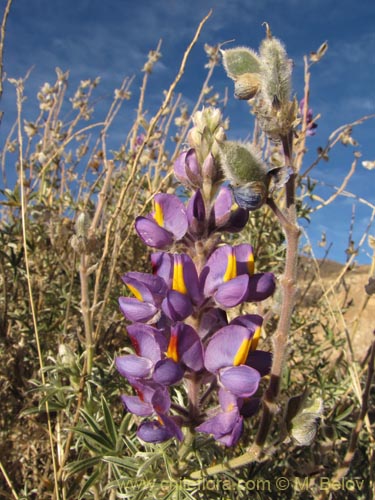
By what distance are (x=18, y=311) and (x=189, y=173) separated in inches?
60.4

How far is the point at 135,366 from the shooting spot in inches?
40.5

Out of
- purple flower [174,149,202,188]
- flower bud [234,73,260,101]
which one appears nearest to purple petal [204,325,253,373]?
purple flower [174,149,202,188]

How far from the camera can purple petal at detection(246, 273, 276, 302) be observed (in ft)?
3.41

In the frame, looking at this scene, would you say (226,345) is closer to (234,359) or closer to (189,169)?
(234,359)

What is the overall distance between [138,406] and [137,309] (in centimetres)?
21

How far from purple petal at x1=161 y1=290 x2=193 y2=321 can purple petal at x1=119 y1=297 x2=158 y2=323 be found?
0.18ft

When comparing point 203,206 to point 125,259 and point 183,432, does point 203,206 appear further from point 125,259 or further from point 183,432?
point 125,259

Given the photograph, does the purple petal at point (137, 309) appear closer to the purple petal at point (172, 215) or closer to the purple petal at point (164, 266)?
the purple petal at point (164, 266)

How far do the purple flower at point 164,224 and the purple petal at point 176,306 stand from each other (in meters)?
0.16

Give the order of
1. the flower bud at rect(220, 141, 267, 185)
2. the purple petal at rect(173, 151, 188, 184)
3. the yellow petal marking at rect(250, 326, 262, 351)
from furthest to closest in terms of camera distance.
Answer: the purple petal at rect(173, 151, 188, 184) < the yellow petal marking at rect(250, 326, 262, 351) < the flower bud at rect(220, 141, 267, 185)

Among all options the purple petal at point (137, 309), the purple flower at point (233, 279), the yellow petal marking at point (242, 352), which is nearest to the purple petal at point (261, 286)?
the purple flower at point (233, 279)

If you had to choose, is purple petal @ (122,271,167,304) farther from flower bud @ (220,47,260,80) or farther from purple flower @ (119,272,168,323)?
flower bud @ (220,47,260,80)

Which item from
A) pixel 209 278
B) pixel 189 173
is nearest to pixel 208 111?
pixel 189 173

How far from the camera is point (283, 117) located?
88 cm
